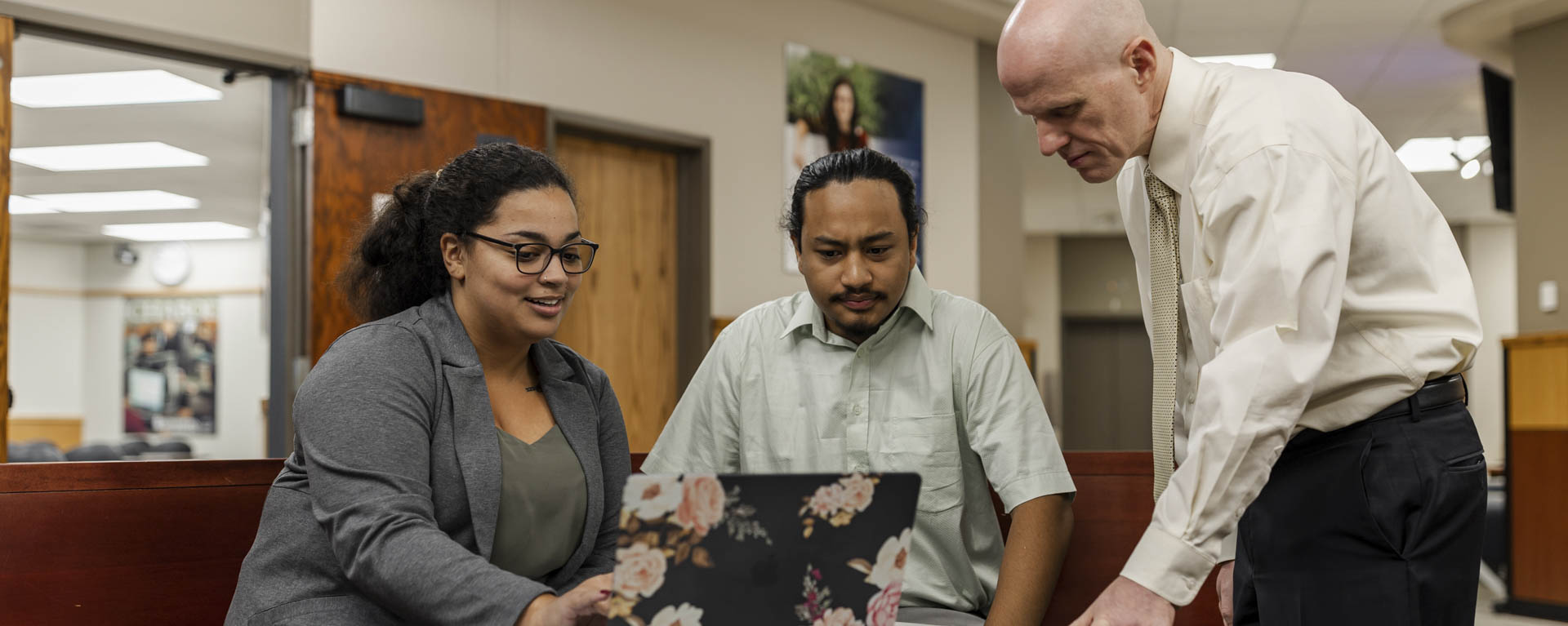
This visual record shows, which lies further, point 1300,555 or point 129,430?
point 129,430

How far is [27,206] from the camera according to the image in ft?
33.1

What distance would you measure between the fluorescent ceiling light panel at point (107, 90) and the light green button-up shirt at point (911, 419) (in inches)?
215

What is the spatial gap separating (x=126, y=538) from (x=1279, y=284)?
1839 millimetres

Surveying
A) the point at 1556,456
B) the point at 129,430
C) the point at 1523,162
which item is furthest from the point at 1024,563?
the point at 129,430

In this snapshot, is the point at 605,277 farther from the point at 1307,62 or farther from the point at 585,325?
the point at 1307,62

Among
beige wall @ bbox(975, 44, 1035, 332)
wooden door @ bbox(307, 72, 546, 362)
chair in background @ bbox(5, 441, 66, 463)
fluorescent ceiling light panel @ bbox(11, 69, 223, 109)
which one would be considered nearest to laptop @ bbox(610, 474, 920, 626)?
wooden door @ bbox(307, 72, 546, 362)

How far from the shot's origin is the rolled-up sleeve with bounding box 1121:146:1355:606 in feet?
4.09

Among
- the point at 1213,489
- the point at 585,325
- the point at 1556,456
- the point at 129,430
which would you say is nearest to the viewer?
the point at 1213,489

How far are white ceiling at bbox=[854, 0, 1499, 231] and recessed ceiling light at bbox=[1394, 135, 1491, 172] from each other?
1.96ft

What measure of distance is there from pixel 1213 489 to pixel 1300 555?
0.32m

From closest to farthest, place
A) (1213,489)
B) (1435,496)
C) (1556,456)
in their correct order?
1. (1213,489)
2. (1435,496)
3. (1556,456)

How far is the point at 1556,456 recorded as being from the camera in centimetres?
548

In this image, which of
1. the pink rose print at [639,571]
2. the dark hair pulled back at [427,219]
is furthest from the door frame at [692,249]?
the pink rose print at [639,571]

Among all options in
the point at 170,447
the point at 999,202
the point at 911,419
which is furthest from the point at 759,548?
the point at 170,447
